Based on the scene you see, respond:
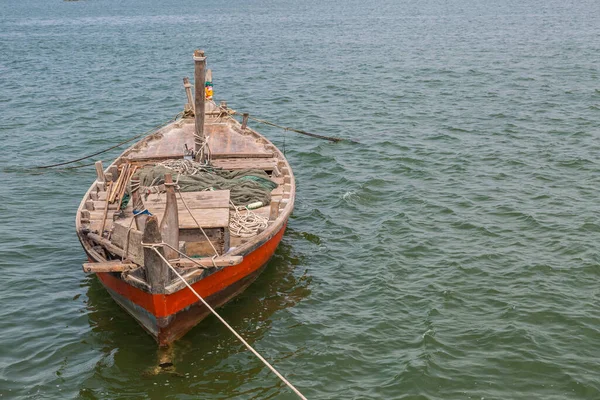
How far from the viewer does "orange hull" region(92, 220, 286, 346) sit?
11320 millimetres

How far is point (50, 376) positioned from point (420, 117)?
19393 millimetres

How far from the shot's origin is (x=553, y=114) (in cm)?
2628

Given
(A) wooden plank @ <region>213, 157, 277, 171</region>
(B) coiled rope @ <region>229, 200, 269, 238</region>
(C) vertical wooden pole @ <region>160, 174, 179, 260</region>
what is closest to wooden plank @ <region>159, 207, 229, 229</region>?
(B) coiled rope @ <region>229, 200, 269, 238</region>

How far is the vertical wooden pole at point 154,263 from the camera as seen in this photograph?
1056 cm

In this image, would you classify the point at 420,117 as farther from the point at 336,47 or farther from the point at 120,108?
the point at 336,47

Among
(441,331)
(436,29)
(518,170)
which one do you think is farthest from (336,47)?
(441,331)

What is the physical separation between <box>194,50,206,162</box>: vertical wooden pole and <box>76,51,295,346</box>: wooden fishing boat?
0.03 metres

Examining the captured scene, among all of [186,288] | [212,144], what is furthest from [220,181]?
[186,288]

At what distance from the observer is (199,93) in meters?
16.8

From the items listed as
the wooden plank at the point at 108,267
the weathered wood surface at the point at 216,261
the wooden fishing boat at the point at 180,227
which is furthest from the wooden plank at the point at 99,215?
the weathered wood surface at the point at 216,261

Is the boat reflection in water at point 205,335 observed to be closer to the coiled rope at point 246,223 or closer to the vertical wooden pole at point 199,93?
the coiled rope at point 246,223

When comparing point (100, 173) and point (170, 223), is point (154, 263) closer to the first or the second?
point (170, 223)

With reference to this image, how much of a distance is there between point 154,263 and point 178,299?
1.03m

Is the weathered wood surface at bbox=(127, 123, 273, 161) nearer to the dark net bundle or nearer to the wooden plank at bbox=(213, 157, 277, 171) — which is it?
the wooden plank at bbox=(213, 157, 277, 171)
